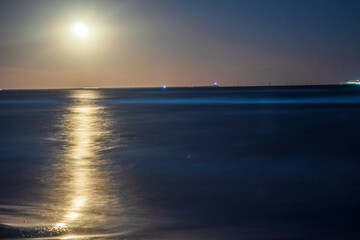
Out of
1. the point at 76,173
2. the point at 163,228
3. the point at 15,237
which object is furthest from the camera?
the point at 76,173

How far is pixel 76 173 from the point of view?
12.4 m

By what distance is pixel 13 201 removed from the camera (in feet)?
30.4

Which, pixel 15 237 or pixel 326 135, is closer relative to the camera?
pixel 15 237

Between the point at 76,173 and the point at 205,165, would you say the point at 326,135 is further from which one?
the point at 76,173

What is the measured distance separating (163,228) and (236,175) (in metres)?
4.99

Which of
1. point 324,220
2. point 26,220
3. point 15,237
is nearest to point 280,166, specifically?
point 324,220

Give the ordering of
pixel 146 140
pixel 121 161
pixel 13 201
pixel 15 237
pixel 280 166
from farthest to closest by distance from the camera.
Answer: pixel 146 140, pixel 121 161, pixel 280 166, pixel 13 201, pixel 15 237

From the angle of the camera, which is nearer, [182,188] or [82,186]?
[182,188]

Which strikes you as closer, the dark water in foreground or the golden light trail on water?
the dark water in foreground

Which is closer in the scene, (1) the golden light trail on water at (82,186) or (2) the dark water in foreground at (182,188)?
(2) the dark water in foreground at (182,188)

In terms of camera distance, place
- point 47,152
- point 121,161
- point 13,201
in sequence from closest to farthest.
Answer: point 13,201
point 121,161
point 47,152

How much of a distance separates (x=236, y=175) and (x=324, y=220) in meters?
4.44

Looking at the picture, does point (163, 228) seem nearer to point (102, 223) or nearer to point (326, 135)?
point (102, 223)

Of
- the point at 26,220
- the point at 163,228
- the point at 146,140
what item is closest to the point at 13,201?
the point at 26,220
